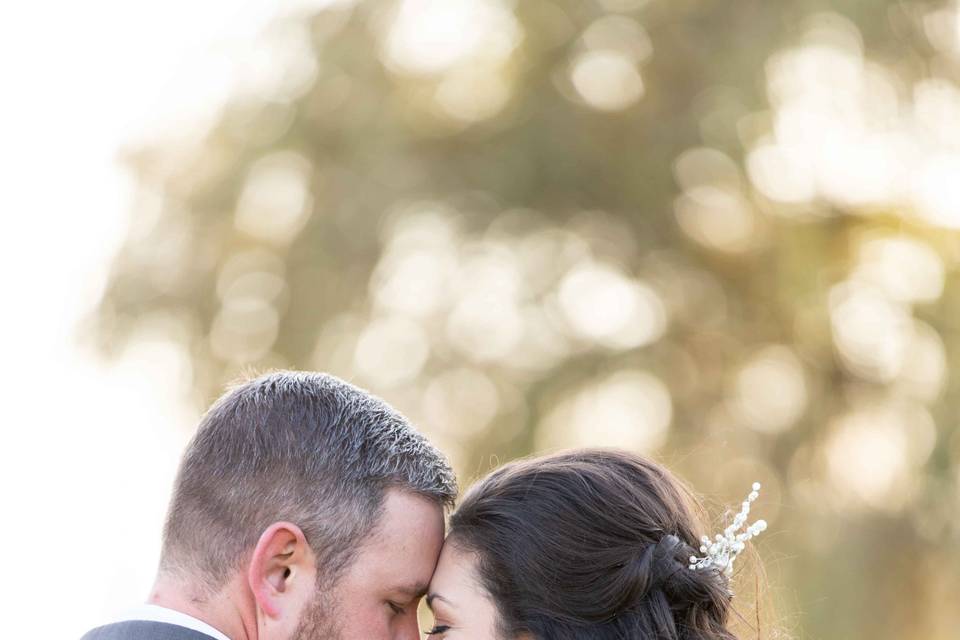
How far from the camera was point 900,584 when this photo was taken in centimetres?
864

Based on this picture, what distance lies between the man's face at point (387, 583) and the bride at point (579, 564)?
6cm

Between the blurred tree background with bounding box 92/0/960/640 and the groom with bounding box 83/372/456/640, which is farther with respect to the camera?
the blurred tree background with bounding box 92/0/960/640

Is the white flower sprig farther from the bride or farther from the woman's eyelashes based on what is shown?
the woman's eyelashes

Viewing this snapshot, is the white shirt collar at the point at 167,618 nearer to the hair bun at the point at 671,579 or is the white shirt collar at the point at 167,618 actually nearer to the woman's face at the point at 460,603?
the woman's face at the point at 460,603

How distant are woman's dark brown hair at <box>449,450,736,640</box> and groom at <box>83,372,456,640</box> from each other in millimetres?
184

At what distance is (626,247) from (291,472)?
7086 mm

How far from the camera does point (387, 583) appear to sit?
11.8 ft

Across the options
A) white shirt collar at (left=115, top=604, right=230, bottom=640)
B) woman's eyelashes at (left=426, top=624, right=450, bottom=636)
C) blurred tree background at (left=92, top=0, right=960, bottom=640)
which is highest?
blurred tree background at (left=92, top=0, right=960, bottom=640)

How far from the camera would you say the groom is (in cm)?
346

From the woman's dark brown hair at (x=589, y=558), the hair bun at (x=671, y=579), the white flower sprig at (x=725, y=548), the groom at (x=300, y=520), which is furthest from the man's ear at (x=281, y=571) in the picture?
the white flower sprig at (x=725, y=548)

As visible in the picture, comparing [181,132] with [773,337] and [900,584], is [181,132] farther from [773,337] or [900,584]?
[900,584]

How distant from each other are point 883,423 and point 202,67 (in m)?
5.41

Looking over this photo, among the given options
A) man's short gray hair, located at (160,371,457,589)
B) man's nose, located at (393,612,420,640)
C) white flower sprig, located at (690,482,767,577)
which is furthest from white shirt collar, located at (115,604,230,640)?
white flower sprig, located at (690,482,767,577)

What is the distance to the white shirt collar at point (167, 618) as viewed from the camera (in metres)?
3.31
